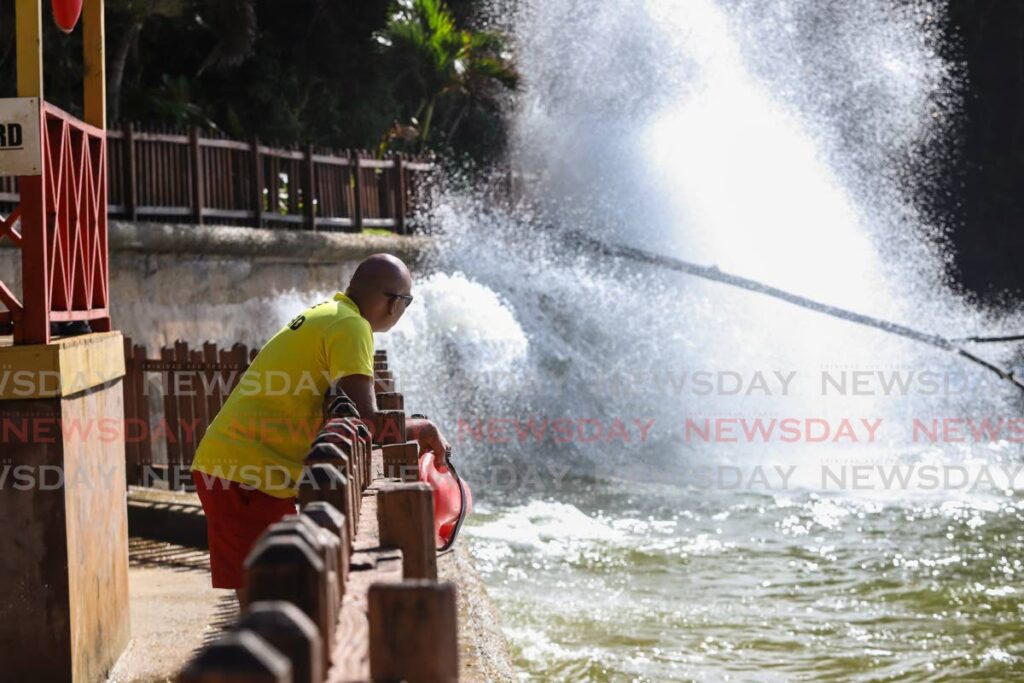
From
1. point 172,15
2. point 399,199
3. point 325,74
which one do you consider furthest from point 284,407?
point 325,74

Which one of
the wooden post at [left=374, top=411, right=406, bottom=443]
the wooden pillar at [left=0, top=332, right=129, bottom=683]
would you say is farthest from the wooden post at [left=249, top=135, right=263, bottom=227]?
the wooden post at [left=374, top=411, right=406, bottom=443]

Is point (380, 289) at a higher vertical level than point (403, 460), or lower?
higher

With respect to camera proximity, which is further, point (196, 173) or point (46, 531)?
point (196, 173)

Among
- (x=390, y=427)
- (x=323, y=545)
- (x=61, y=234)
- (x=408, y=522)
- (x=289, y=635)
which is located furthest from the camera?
(x=61, y=234)

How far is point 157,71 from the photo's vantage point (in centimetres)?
1998

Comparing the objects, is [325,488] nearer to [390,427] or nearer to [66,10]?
[390,427]

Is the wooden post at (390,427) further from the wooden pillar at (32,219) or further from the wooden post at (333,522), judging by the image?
the wooden post at (333,522)

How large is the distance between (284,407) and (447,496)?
1.98 ft

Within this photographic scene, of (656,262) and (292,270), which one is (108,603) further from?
(656,262)

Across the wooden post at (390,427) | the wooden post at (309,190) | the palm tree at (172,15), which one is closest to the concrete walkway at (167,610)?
the wooden post at (390,427)

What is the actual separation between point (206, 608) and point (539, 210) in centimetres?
1524

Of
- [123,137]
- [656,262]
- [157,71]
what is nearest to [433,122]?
[157,71]

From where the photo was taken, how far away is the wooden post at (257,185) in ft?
44.3

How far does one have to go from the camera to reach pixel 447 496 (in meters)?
4.20
